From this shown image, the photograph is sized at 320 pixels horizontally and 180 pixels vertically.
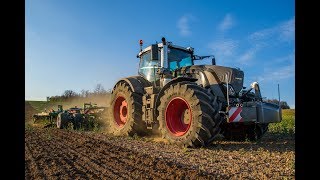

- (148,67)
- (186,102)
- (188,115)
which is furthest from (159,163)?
(148,67)

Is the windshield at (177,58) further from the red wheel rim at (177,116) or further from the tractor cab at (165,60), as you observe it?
the red wheel rim at (177,116)

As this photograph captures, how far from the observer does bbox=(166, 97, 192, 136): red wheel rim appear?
7.57 metres

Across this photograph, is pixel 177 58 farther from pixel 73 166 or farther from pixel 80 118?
pixel 80 118

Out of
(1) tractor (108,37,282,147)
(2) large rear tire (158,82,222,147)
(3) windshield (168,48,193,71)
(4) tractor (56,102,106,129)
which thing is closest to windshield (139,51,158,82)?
(1) tractor (108,37,282,147)

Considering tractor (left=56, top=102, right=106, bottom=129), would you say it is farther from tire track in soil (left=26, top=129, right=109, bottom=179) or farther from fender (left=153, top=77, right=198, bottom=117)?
tire track in soil (left=26, top=129, right=109, bottom=179)

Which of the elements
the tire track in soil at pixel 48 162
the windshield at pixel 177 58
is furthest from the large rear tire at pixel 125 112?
the tire track in soil at pixel 48 162

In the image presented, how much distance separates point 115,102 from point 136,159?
5457 millimetres

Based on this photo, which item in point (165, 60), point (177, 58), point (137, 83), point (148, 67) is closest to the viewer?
point (165, 60)

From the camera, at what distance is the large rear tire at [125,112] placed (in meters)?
9.46

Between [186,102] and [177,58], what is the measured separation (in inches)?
110

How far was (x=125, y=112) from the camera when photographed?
1078 centimetres

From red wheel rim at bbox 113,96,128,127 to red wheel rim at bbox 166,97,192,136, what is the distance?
121 inches
